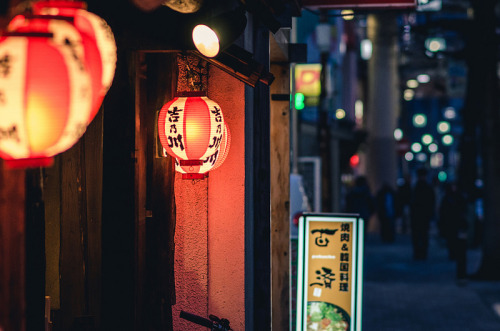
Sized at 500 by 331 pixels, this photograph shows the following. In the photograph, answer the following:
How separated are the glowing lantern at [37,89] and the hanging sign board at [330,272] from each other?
465 cm

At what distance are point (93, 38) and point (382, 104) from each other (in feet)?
84.4

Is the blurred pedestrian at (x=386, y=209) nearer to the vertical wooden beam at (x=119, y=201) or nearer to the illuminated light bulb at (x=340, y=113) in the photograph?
the illuminated light bulb at (x=340, y=113)

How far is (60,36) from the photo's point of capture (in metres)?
2.87

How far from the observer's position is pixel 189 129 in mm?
5227

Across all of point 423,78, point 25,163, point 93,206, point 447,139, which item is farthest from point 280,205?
point 447,139

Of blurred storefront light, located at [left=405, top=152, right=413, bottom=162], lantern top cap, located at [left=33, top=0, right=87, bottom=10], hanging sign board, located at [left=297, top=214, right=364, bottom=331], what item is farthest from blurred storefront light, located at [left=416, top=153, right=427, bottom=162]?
lantern top cap, located at [left=33, top=0, right=87, bottom=10]

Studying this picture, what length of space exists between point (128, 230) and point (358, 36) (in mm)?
36168

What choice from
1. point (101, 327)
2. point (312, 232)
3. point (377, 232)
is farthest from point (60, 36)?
point (377, 232)

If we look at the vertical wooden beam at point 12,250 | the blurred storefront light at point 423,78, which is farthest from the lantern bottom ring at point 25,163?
the blurred storefront light at point 423,78

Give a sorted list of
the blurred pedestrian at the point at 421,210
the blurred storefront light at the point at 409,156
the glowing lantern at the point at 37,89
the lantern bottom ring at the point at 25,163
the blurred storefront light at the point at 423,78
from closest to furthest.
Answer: the glowing lantern at the point at 37,89 → the lantern bottom ring at the point at 25,163 → the blurred pedestrian at the point at 421,210 → the blurred storefront light at the point at 423,78 → the blurred storefront light at the point at 409,156

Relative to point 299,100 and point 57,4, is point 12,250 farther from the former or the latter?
point 299,100

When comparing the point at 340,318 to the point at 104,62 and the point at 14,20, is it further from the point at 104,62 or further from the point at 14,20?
the point at 14,20

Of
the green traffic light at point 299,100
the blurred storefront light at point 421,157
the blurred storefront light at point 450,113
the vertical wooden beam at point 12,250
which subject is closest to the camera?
the vertical wooden beam at point 12,250

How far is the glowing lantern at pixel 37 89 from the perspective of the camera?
2.72 meters
